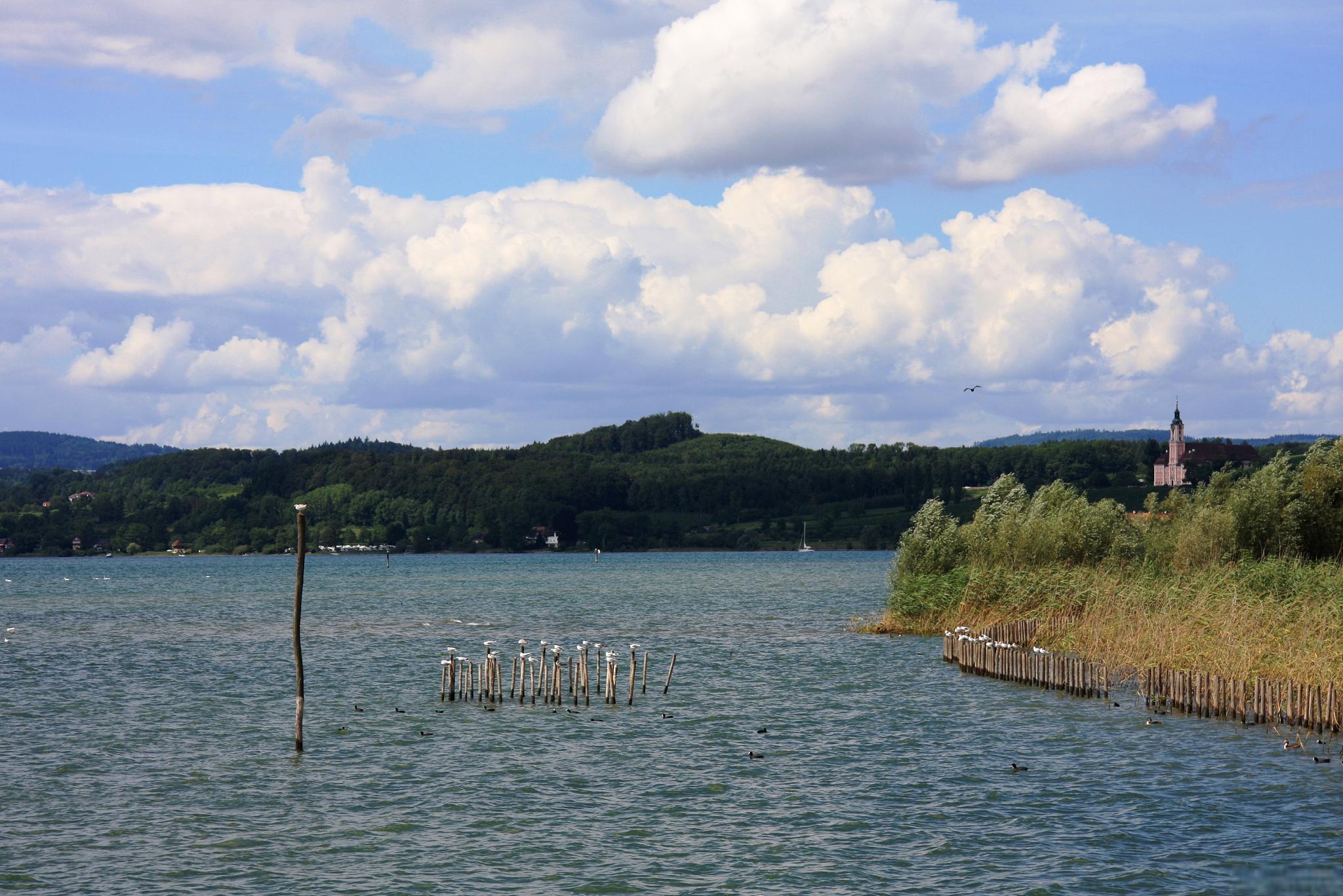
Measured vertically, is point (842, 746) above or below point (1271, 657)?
below

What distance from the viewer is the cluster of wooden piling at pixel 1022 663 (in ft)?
138

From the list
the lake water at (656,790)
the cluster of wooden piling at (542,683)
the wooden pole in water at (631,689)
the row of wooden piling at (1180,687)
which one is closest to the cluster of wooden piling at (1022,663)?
the row of wooden piling at (1180,687)

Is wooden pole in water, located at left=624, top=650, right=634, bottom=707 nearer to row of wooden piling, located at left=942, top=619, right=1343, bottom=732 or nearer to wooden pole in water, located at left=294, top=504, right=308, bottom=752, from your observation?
wooden pole in water, located at left=294, top=504, right=308, bottom=752

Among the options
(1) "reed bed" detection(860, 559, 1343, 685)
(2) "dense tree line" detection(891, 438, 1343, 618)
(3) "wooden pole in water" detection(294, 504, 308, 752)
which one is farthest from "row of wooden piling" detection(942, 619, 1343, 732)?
(3) "wooden pole in water" detection(294, 504, 308, 752)

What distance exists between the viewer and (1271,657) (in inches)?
1499

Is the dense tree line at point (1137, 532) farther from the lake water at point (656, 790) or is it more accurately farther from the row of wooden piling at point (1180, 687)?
the lake water at point (656, 790)

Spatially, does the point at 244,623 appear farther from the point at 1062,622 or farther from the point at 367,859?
the point at 367,859

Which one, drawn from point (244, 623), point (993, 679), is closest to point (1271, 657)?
point (993, 679)

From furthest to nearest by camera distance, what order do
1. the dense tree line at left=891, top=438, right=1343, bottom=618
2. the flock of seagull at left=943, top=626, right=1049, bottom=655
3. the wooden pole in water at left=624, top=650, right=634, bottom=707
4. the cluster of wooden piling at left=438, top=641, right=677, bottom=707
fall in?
the dense tree line at left=891, top=438, right=1343, bottom=618, the flock of seagull at left=943, top=626, right=1049, bottom=655, the cluster of wooden piling at left=438, top=641, right=677, bottom=707, the wooden pole in water at left=624, top=650, right=634, bottom=707

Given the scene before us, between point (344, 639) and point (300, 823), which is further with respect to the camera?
point (344, 639)

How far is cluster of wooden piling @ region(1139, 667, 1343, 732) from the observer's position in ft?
106

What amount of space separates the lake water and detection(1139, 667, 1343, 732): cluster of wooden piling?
797 mm

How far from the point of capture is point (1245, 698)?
34.4m

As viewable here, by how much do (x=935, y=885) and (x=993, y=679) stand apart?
27324 millimetres
